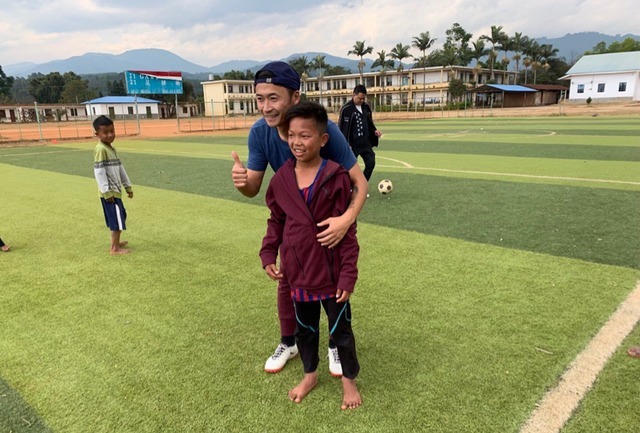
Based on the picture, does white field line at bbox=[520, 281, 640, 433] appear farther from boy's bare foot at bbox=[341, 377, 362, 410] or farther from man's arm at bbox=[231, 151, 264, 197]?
man's arm at bbox=[231, 151, 264, 197]

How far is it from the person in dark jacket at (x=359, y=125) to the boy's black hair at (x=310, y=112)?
5400 mm

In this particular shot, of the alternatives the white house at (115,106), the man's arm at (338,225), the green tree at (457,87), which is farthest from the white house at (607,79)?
the man's arm at (338,225)

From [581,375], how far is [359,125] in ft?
19.0

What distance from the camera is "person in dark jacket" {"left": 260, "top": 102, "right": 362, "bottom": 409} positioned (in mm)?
2420

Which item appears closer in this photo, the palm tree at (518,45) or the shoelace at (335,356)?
the shoelace at (335,356)

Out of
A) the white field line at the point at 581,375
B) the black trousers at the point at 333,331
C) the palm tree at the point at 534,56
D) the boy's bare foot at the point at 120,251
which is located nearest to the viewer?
the white field line at the point at 581,375

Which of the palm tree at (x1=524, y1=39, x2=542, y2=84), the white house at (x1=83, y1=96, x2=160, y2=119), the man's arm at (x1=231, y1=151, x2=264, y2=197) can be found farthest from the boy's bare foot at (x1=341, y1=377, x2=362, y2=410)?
the palm tree at (x1=524, y1=39, x2=542, y2=84)

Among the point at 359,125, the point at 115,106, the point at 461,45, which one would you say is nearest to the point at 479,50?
the point at 461,45

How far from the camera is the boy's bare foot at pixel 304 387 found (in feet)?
9.07

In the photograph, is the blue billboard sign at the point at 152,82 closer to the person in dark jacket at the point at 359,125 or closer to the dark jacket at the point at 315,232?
the person in dark jacket at the point at 359,125

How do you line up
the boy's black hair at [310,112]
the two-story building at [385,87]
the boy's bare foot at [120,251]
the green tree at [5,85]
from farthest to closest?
1. the green tree at [5,85]
2. the two-story building at [385,87]
3. the boy's bare foot at [120,251]
4. the boy's black hair at [310,112]

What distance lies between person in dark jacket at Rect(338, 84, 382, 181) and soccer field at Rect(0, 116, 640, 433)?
0.97 meters

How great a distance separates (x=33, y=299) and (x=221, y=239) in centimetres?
229

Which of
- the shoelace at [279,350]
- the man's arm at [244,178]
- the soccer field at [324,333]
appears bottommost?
the soccer field at [324,333]
